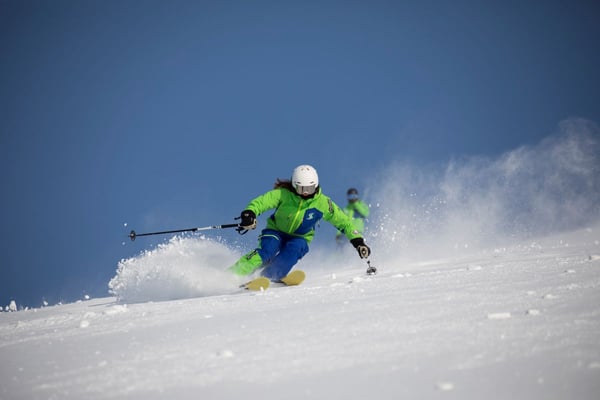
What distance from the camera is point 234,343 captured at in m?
2.47

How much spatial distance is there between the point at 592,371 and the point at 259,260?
530 centimetres

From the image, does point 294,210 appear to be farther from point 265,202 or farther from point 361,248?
point 361,248

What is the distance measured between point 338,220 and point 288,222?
88 cm

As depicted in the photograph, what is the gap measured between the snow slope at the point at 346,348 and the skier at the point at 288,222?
9.37ft

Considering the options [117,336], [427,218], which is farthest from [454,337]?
[427,218]

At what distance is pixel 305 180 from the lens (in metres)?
6.72

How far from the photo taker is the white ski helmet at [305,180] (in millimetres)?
6727

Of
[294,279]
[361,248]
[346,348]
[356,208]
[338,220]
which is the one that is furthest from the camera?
[356,208]

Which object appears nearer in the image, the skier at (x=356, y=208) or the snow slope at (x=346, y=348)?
the snow slope at (x=346, y=348)

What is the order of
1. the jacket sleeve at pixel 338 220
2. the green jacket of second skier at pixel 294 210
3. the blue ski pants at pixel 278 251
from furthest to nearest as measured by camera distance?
the jacket sleeve at pixel 338 220, the green jacket of second skier at pixel 294 210, the blue ski pants at pixel 278 251

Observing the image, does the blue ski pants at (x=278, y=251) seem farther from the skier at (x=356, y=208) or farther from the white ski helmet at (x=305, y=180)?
the skier at (x=356, y=208)

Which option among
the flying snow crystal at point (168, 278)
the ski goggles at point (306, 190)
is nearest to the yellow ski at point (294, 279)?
the flying snow crystal at point (168, 278)

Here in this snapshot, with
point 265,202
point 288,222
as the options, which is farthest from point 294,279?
point 265,202

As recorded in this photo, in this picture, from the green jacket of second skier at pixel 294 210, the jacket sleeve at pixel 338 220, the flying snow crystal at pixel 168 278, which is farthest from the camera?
the jacket sleeve at pixel 338 220
